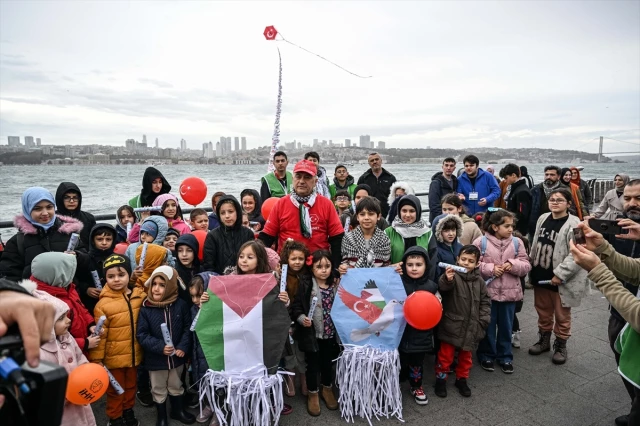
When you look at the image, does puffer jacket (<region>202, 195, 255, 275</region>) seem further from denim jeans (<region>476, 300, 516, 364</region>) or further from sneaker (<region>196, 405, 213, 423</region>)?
denim jeans (<region>476, 300, 516, 364</region>)

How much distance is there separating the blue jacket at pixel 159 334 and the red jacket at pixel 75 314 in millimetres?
354

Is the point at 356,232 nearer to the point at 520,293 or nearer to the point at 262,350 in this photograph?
the point at 262,350

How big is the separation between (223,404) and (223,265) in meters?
1.16

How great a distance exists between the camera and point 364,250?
3434mm

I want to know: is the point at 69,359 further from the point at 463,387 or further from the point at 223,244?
the point at 463,387

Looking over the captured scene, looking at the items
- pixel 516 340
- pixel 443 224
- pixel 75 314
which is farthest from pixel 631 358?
pixel 75 314

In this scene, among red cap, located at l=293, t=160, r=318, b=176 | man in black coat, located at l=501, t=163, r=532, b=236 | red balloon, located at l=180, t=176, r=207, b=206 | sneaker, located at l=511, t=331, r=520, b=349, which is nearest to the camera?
red cap, located at l=293, t=160, r=318, b=176

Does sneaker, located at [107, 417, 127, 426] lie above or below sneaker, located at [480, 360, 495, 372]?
below

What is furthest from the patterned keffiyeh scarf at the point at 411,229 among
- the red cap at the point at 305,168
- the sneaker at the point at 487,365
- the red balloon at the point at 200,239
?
the red balloon at the point at 200,239

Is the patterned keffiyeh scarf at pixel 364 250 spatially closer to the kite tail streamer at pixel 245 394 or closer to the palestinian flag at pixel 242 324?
the palestinian flag at pixel 242 324

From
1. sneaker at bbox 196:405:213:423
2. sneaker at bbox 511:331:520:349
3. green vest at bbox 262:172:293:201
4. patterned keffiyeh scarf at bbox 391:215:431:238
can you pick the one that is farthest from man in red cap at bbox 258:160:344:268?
sneaker at bbox 511:331:520:349

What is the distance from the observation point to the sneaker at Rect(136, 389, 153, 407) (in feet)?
10.4

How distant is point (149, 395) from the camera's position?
10.5ft

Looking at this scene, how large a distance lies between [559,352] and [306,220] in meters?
2.89
